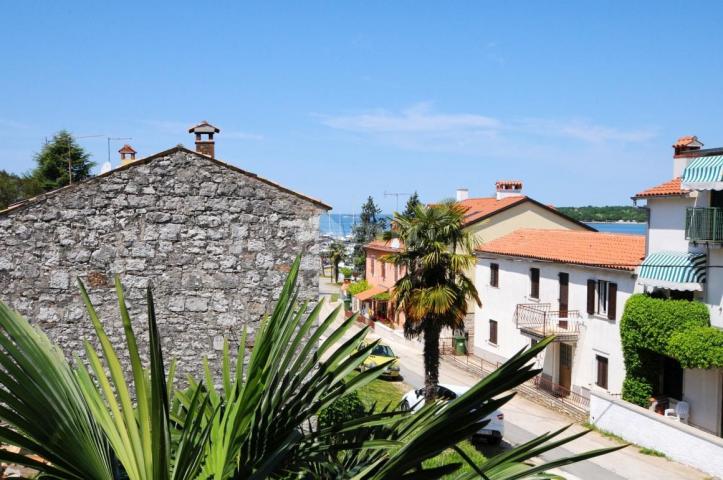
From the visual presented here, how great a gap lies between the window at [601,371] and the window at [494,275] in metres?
8.50

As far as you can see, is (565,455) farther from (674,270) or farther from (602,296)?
(602,296)

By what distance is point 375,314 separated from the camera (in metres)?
48.2

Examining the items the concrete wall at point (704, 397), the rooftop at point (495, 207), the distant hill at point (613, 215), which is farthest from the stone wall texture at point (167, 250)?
the distant hill at point (613, 215)

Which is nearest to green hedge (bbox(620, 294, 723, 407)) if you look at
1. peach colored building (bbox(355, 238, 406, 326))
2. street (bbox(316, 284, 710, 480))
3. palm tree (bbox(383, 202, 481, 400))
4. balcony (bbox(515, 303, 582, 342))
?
street (bbox(316, 284, 710, 480))

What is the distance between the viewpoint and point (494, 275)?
113 ft

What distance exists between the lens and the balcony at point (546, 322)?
89.6 feet

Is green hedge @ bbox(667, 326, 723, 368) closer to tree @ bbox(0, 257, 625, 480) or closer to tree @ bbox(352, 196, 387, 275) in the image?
tree @ bbox(0, 257, 625, 480)

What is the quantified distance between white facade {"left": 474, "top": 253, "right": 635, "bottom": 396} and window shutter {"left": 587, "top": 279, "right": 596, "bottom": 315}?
0.49 feet

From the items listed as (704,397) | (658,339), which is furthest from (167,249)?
(704,397)

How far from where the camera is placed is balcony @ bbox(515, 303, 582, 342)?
27.3 m

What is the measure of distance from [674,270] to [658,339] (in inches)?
96.9

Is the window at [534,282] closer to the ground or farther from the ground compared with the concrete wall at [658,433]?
farther from the ground

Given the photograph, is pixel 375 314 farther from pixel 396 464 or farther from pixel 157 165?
pixel 396 464

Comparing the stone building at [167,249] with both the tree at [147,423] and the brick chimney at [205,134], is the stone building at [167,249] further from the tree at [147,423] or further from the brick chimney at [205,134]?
the tree at [147,423]
